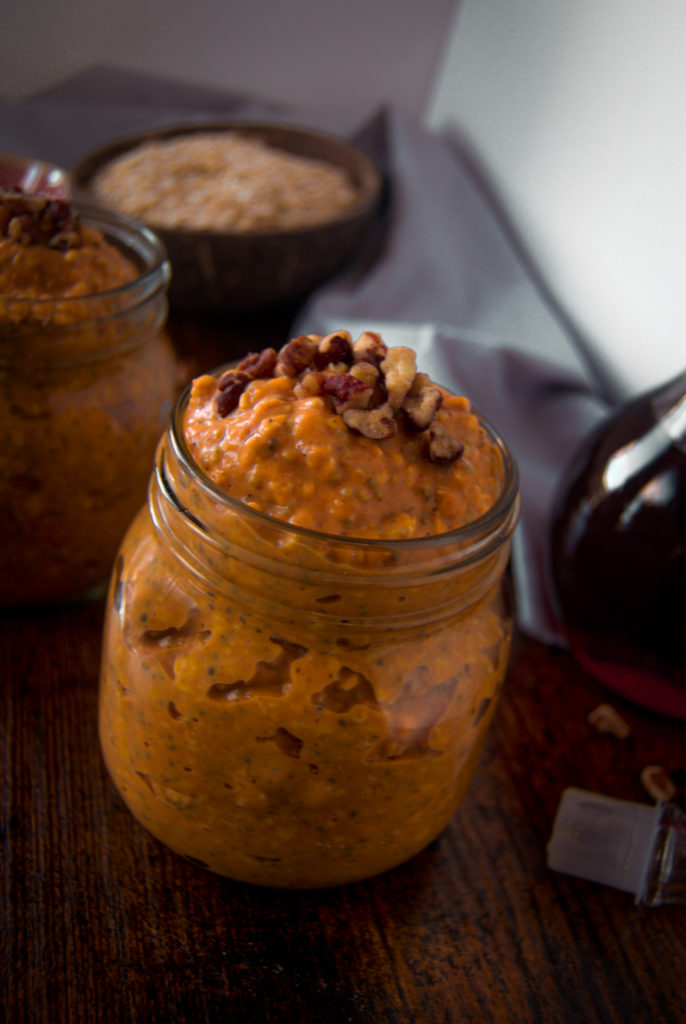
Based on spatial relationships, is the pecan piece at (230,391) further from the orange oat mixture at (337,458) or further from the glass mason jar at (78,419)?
the glass mason jar at (78,419)

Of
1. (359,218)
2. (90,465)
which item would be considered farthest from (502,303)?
(90,465)

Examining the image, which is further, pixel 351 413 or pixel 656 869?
pixel 656 869

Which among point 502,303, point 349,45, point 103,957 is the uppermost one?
point 349,45

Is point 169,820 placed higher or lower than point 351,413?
lower

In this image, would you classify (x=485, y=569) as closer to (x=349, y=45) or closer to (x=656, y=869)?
(x=656, y=869)

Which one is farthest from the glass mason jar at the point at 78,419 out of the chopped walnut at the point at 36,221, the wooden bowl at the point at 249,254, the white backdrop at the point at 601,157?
the white backdrop at the point at 601,157
